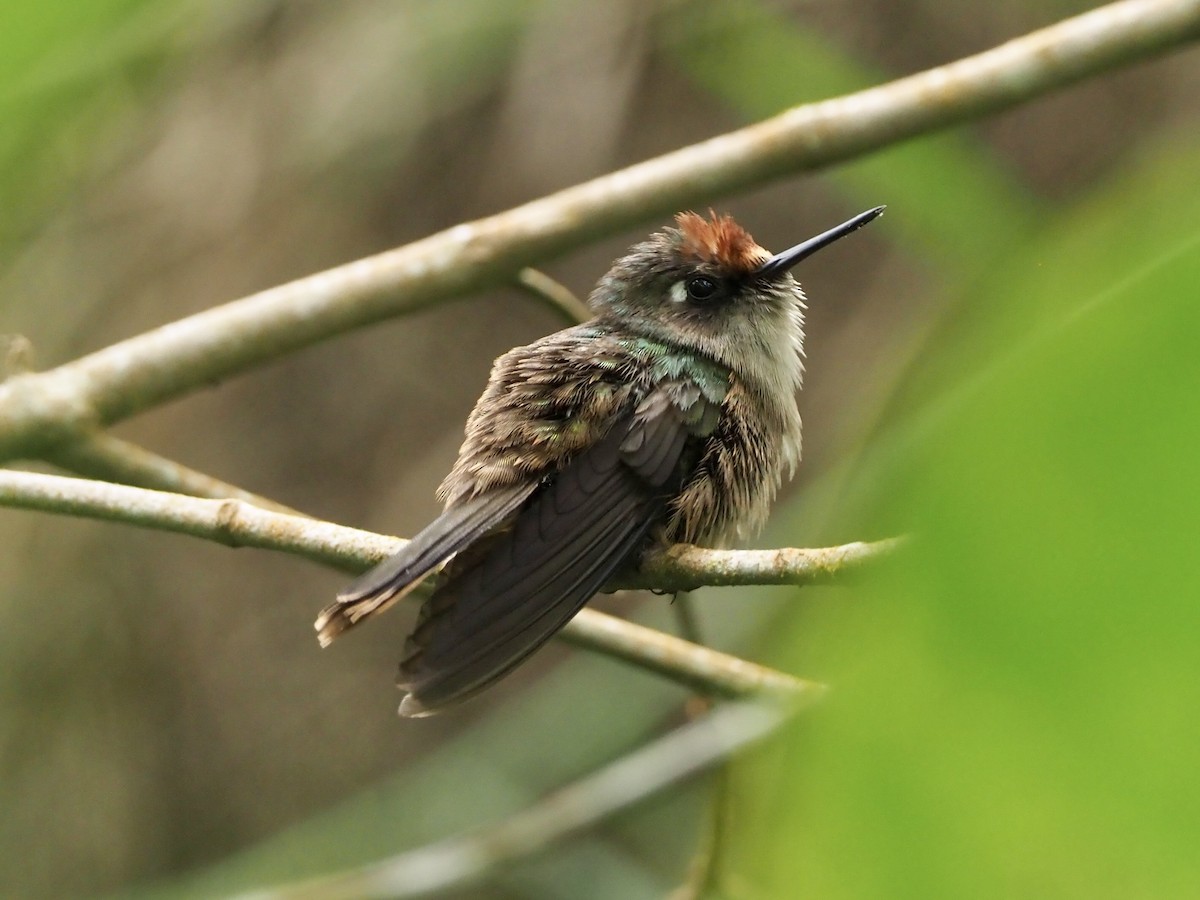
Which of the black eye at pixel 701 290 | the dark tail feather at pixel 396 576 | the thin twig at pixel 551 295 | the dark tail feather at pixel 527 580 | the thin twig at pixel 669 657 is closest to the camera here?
the dark tail feather at pixel 396 576

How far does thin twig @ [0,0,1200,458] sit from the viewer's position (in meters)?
2.64

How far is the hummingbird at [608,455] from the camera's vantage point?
2.19m

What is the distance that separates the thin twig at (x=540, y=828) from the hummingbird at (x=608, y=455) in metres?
0.84

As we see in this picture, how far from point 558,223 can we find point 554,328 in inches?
115

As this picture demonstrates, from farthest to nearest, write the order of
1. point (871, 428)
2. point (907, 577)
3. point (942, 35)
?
1. point (942, 35)
2. point (871, 428)
3. point (907, 577)

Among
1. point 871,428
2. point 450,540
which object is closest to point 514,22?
point 450,540

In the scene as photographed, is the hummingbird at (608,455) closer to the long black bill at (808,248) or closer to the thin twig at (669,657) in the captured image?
the long black bill at (808,248)

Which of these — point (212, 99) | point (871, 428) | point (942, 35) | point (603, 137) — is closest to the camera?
point (871, 428)

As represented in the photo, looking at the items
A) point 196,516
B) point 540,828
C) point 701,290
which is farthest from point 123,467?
point 540,828

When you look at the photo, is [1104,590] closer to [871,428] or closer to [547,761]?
[871,428]

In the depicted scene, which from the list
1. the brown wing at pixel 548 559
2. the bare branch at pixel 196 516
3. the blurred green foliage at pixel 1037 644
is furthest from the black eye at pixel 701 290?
the blurred green foliage at pixel 1037 644

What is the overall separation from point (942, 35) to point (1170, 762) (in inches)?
218

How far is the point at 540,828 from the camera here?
140 inches

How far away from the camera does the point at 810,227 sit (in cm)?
552
